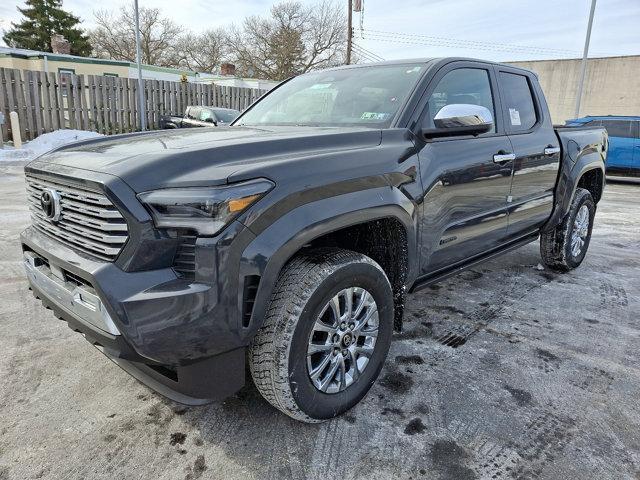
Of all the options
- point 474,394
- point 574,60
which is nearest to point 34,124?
point 474,394

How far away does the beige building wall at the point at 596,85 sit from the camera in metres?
23.2

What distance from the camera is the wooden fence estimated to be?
13.2 metres

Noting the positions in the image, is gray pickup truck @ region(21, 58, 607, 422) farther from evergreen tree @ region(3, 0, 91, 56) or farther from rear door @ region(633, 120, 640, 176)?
evergreen tree @ region(3, 0, 91, 56)

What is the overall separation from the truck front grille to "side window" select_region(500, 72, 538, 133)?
287cm

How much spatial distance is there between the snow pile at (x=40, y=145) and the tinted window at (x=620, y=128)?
13.2 metres

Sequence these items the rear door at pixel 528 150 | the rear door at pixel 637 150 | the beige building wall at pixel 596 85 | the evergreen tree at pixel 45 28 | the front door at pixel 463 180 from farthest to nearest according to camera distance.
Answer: the evergreen tree at pixel 45 28 < the beige building wall at pixel 596 85 < the rear door at pixel 637 150 < the rear door at pixel 528 150 < the front door at pixel 463 180

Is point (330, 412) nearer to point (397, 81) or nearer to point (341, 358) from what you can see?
point (341, 358)

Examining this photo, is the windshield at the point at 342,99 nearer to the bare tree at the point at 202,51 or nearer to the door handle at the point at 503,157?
the door handle at the point at 503,157

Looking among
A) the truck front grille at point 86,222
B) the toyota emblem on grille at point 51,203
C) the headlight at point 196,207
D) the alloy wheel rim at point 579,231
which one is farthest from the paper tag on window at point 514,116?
the toyota emblem on grille at point 51,203


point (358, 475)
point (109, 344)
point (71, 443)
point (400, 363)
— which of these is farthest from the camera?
point (400, 363)

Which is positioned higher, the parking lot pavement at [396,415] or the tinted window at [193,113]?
the tinted window at [193,113]

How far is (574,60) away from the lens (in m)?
25.0

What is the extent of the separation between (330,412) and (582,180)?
4.12 metres

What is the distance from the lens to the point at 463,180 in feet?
9.48
